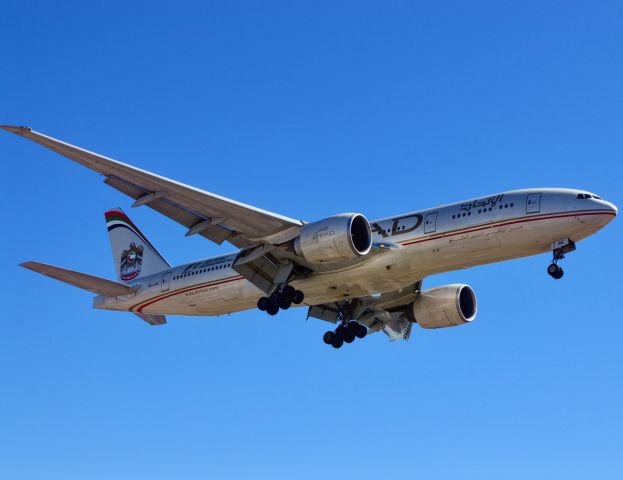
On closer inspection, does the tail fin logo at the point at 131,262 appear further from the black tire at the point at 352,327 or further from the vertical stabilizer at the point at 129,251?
the black tire at the point at 352,327

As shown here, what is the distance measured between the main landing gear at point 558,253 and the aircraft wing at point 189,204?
871 cm

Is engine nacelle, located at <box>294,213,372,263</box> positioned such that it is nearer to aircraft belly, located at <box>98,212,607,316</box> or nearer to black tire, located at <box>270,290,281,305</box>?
aircraft belly, located at <box>98,212,607,316</box>

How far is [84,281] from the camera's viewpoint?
3934 centimetres

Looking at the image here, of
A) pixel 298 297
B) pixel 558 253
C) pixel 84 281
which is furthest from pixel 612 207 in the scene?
pixel 84 281

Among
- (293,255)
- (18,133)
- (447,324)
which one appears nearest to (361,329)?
(447,324)

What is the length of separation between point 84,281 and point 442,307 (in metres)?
14.5

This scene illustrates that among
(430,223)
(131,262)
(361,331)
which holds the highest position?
(131,262)

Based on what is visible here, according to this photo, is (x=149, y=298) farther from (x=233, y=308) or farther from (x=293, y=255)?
(x=293, y=255)

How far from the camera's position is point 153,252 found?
4409cm

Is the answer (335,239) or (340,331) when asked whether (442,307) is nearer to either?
(340,331)

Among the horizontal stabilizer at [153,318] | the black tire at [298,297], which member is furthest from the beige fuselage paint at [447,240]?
the horizontal stabilizer at [153,318]

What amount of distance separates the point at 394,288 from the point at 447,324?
5178 millimetres

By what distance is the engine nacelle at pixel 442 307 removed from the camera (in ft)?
132

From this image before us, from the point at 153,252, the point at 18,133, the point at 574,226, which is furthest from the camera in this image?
the point at 153,252
